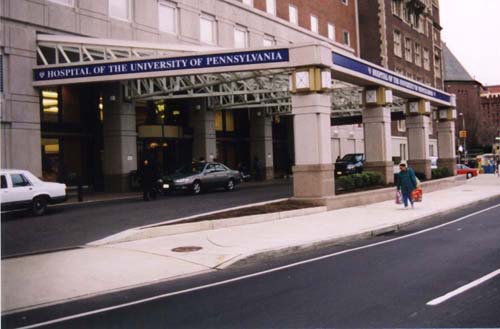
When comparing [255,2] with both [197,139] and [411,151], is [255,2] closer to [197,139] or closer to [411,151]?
[197,139]

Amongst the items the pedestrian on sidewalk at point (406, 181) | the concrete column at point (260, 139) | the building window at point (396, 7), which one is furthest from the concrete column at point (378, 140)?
the building window at point (396, 7)

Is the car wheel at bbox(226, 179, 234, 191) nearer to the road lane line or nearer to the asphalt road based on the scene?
the asphalt road

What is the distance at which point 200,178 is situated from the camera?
26.0 metres

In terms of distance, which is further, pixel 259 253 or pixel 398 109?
pixel 398 109

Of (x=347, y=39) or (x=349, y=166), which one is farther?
(x=347, y=39)

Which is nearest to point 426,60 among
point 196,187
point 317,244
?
point 196,187

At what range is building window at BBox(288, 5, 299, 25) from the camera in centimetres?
4400

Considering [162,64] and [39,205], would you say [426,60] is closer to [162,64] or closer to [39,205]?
[162,64]

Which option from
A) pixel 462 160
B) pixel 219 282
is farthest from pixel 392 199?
pixel 462 160

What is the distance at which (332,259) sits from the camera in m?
10.9

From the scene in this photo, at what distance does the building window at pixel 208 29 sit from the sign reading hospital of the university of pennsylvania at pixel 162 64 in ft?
40.8

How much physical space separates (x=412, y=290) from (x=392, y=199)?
1655 centimetres

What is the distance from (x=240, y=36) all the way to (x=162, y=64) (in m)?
17.5

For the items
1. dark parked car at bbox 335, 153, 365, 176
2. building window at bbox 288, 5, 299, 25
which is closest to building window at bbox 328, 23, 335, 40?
building window at bbox 288, 5, 299, 25
